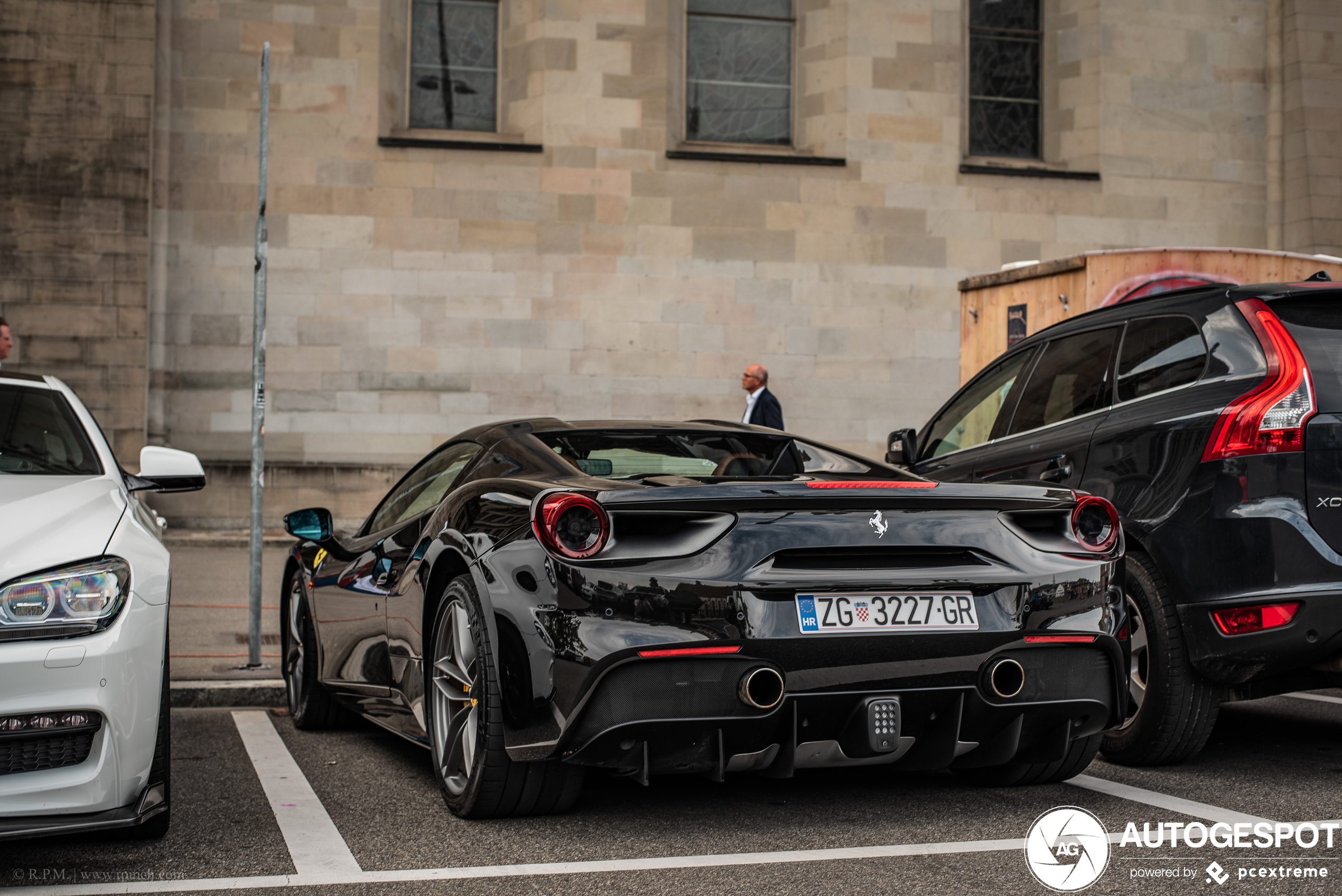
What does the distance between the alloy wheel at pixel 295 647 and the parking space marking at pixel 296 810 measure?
0.70 feet

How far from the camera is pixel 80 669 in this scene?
3.35m

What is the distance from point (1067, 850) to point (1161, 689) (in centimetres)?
134

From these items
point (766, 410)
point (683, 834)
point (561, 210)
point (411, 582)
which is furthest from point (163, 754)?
point (561, 210)

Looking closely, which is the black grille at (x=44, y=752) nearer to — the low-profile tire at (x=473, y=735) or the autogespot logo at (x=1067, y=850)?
→ the low-profile tire at (x=473, y=735)

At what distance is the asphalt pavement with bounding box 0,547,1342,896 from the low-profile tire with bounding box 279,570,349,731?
0.42 metres

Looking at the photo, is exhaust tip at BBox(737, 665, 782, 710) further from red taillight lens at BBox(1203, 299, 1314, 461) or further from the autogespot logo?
red taillight lens at BBox(1203, 299, 1314, 461)

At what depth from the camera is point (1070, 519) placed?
4137mm

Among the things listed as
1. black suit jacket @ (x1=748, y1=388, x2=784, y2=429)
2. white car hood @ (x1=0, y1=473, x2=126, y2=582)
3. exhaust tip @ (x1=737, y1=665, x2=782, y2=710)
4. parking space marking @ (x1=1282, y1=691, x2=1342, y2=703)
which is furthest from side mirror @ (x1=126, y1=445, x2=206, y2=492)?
black suit jacket @ (x1=748, y1=388, x2=784, y2=429)

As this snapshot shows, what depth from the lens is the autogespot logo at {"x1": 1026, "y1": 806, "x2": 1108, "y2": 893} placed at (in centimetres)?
352

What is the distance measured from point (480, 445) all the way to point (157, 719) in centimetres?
176

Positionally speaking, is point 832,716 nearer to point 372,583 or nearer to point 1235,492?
point 1235,492

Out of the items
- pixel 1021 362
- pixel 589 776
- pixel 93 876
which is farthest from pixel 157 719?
pixel 1021 362

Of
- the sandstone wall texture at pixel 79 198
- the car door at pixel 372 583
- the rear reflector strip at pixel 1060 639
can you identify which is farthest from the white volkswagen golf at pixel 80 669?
the sandstone wall texture at pixel 79 198

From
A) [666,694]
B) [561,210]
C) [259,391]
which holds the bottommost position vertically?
[666,694]
